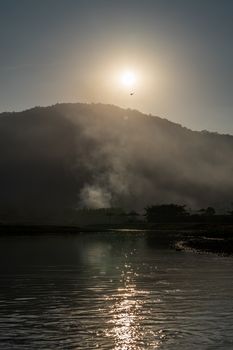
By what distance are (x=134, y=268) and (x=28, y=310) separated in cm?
2365

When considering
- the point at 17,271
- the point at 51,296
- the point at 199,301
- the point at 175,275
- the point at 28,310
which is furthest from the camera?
the point at 17,271

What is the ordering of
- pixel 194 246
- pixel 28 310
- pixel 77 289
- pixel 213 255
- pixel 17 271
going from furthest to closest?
pixel 194 246 → pixel 213 255 → pixel 17 271 → pixel 77 289 → pixel 28 310

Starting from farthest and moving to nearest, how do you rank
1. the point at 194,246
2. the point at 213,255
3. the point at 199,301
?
the point at 194,246, the point at 213,255, the point at 199,301

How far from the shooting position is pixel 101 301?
3247 cm

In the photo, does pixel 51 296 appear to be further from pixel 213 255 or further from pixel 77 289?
pixel 213 255

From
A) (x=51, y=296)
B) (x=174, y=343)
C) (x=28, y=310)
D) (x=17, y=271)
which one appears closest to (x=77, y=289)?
(x=51, y=296)

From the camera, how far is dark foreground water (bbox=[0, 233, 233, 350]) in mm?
22500

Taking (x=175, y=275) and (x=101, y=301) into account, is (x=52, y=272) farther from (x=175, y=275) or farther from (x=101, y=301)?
(x=101, y=301)

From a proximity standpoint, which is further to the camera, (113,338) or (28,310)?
(28,310)

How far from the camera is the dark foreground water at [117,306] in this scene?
2250 centimetres

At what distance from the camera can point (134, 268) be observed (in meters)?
52.2

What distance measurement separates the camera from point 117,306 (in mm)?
30750

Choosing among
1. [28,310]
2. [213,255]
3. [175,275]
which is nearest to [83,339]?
[28,310]

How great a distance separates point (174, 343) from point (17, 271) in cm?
2938
